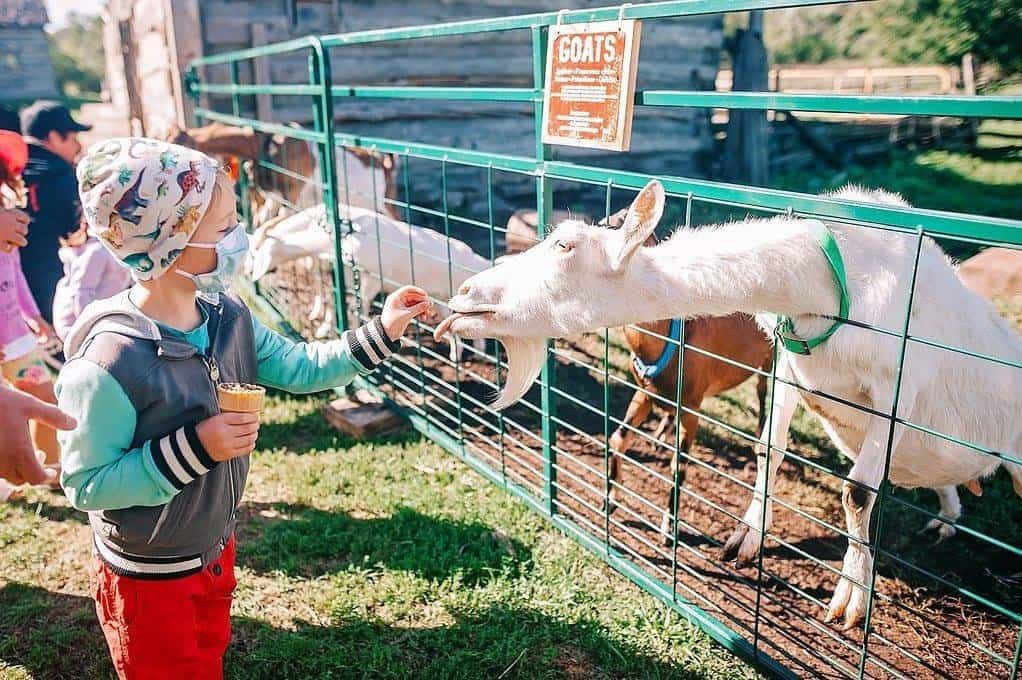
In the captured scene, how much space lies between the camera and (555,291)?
7.98ft

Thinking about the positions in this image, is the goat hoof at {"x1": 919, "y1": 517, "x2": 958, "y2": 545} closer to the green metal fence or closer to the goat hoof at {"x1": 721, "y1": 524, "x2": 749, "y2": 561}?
the green metal fence

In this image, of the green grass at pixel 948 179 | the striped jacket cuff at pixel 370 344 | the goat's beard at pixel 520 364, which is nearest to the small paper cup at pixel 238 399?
the striped jacket cuff at pixel 370 344

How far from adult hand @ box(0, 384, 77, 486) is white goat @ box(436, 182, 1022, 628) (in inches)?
43.3

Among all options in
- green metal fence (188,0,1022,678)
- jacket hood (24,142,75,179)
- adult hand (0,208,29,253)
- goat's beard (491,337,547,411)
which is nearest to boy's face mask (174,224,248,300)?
goat's beard (491,337,547,411)

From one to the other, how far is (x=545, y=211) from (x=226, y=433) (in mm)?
1820

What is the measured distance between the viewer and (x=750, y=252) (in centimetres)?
235

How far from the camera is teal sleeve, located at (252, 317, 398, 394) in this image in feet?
7.80

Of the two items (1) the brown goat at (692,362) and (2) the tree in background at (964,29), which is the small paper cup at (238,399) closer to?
(1) the brown goat at (692,362)

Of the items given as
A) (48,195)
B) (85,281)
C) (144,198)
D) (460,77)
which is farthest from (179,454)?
(460,77)

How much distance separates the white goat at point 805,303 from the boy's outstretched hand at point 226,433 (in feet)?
2.61

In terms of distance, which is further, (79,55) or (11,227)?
(79,55)

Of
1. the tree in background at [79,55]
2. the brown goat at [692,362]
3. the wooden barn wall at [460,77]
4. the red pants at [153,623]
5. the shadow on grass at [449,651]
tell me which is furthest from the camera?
the tree in background at [79,55]

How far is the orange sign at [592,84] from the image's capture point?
262 cm

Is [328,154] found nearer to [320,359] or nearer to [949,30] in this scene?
[320,359]
